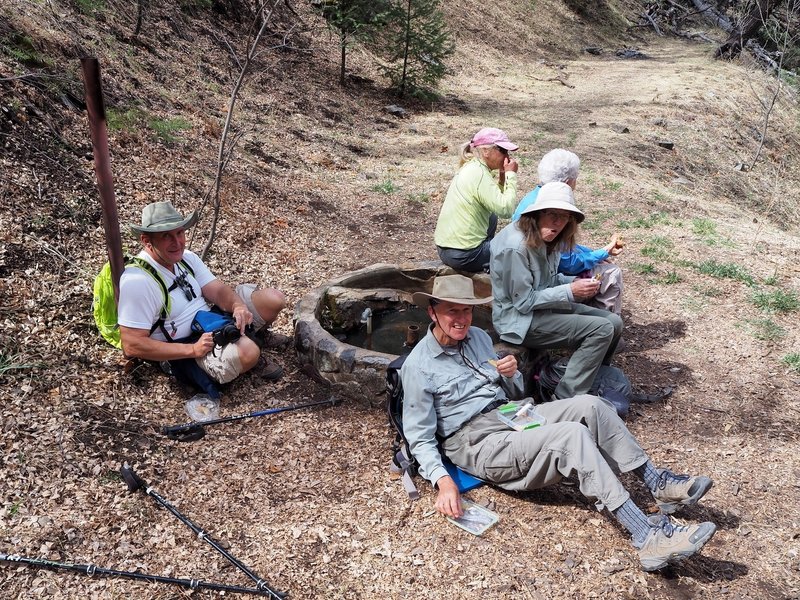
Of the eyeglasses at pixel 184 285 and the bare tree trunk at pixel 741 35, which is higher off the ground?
the bare tree trunk at pixel 741 35

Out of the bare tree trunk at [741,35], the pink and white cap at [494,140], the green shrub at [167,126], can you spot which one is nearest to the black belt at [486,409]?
the pink and white cap at [494,140]

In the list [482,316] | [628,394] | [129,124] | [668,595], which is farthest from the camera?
[129,124]

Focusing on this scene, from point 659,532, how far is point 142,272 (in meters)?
3.16

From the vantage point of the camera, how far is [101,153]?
3.87m

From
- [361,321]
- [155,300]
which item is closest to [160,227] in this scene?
[155,300]

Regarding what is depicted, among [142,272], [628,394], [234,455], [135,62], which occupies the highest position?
[135,62]

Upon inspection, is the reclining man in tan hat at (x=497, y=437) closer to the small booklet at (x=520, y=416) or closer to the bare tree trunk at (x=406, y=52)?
the small booklet at (x=520, y=416)

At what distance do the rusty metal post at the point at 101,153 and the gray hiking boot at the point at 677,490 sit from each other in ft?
11.3

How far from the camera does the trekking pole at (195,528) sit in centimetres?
296

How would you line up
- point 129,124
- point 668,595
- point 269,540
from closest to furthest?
point 668,595
point 269,540
point 129,124

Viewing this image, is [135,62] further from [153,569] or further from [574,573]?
[574,573]

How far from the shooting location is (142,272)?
397 centimetres

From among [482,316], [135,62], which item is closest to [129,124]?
[135,62]

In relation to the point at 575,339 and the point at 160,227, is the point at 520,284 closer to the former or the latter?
the point at 575,339
